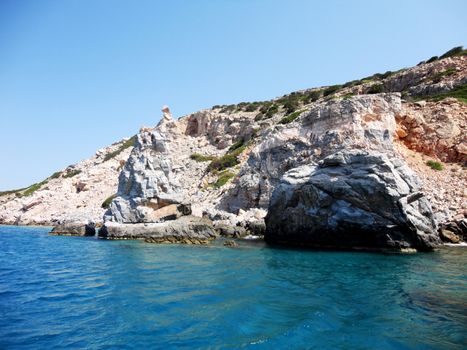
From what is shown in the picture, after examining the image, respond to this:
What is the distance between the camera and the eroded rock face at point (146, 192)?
32250 millimetres

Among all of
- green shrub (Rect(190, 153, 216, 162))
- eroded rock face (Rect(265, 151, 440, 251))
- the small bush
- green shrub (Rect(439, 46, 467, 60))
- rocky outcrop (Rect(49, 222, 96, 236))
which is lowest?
rocky outcrop (Rect(49, 222, 96, 236))

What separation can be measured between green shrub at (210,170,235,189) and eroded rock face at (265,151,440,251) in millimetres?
23284

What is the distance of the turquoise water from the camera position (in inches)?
294

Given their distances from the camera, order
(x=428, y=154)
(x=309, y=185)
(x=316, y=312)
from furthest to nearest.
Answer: (x=428, y=154) → (x=309, y=185) → (x=316, y=312)

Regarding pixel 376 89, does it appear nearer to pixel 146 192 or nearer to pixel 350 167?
pixel 350 167

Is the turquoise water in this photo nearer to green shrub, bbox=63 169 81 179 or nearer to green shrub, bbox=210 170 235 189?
green shrub, bbox=210 170 235 189

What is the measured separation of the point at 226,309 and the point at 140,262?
9.24 metres

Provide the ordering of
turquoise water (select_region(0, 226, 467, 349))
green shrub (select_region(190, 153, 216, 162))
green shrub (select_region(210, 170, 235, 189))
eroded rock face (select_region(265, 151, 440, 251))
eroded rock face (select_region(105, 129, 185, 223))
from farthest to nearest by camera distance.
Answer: green shrub (select_region(190, 153, 216, 162))
green shrub (select_region(210, 170, 235, 189))
eroded rock face (select_region(105, 129, 185, 223))
eroded rock face (select_region(265, 151, 440, 251))
turquoise water (select_region(0, 226, 467, 349))

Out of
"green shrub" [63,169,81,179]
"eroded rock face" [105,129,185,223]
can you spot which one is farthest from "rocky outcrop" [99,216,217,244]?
"green shrub" [63,169,81,179]

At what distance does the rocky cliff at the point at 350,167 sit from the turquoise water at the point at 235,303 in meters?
5.03

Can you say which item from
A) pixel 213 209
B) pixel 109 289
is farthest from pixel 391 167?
pixel 213 209

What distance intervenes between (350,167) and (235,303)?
1583 centimetres

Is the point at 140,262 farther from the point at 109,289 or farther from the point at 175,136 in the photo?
the point at 175,136

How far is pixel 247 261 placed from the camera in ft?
57.6
